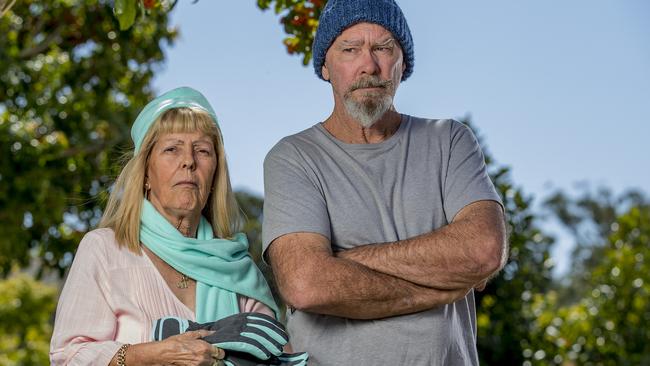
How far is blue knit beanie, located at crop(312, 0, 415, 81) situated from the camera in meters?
3.37

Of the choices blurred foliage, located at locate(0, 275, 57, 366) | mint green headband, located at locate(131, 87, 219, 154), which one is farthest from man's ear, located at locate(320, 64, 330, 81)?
blurred foliage, located at locate(0, 275, 57, 366)

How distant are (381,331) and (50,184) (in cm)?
719

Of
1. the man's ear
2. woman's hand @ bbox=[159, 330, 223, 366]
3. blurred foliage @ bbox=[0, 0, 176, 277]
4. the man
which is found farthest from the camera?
blurred foliage @ bbox=[0, 0, 176, 277]

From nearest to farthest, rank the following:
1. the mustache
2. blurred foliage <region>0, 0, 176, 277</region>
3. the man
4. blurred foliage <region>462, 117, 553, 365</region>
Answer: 1. the man
2. the mustache
3. blurred foliage <region>462, 117, 553, 365</region>
4. blurred foliage <region>0, 0, 176, 277</region>

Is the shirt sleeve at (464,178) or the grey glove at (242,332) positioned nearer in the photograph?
the grey glove at (242,332)

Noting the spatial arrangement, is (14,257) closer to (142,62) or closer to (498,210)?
(142,62)

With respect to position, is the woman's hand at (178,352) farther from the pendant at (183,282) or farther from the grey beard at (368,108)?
the grey beard at (368,108)

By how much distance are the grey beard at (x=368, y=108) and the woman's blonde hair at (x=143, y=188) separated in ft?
1.72

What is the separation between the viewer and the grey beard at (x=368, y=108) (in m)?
3.28

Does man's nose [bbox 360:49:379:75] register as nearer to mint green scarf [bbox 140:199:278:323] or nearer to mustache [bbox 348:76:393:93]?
mustache [bbox 348:76:393:93]

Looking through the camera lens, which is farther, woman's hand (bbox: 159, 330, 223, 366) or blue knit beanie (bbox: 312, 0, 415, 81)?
blue knit beanie (bbox: 312, 0, 415, 81)

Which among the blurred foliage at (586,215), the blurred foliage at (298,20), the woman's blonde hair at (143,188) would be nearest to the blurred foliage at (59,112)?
the blurred foliage at (298,20)

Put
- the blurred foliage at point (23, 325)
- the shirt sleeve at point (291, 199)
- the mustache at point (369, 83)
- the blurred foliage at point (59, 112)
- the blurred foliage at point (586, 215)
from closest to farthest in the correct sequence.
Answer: the shirt sleeve at point (291, 199), the mustache at point (369, 83), the blurred foliage at point (59, 112), the blurred foliage at point (23, 325), the blurred foliage at point (586, 215)

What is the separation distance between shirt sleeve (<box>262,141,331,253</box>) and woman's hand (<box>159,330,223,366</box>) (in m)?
0.41
